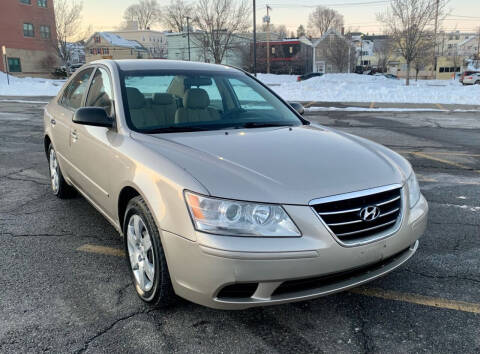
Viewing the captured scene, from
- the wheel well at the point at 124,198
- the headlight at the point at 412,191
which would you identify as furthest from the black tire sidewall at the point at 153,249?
the headlight at the point at 412,191

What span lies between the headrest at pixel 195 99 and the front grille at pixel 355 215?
1.77m

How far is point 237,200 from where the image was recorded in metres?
2.23

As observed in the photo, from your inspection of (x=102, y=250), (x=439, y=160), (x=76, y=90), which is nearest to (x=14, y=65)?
(x=76, y=90)

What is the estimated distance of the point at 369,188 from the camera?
8.05 feet

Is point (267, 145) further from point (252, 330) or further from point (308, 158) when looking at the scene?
point (252, 330)

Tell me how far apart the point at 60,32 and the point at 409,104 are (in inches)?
1338

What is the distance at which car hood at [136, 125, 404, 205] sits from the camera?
230 centimetres

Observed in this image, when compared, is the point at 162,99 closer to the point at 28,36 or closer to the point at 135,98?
the point at 135,98

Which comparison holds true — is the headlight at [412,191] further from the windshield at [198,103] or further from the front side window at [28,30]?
the front side window at [28,30]

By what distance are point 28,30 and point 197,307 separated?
51.4m

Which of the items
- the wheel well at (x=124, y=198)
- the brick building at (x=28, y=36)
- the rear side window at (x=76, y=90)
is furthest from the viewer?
the brick building at (x=28, y=36)

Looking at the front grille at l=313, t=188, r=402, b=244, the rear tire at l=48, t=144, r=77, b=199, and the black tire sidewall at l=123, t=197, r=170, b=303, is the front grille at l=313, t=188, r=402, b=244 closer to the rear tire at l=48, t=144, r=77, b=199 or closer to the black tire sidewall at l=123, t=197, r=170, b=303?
the black tire sidewall at l=123, t=197, r=170, b=303

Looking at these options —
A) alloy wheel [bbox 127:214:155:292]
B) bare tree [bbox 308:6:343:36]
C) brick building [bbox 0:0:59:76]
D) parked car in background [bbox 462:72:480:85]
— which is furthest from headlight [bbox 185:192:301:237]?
bare tree [bbox 308:6:343:36]

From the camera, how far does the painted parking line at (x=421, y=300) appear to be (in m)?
2.80
